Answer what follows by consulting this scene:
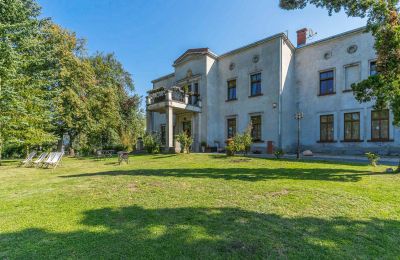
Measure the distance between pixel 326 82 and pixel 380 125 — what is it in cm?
446

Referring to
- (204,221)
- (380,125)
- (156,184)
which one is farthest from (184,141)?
(204,221)

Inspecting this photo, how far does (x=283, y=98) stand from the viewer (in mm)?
17469

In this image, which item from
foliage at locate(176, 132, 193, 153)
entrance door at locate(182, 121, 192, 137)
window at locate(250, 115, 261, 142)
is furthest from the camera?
entrance door at locate(182, 121, 192, 137)

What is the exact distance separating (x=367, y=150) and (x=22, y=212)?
17769 millimetres

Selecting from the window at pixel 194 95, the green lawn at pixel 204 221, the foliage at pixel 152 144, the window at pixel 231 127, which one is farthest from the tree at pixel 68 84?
the green lawn at pixel 204 221

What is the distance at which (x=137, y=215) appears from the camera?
162 inches

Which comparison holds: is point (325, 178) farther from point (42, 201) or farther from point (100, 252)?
point (42, 201)

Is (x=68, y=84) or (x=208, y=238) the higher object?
(x=68, y=84)

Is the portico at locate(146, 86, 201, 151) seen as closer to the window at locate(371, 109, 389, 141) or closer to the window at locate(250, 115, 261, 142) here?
the window at locate(250, 115, 261, 142)

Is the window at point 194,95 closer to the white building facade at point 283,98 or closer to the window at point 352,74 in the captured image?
the white building facade at point 283,98

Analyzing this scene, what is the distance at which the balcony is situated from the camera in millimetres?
17859

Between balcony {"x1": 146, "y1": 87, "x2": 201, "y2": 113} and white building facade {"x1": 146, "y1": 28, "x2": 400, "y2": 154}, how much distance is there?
0.07 meters

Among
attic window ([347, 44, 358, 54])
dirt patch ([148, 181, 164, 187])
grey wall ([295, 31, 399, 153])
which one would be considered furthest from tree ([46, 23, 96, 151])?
attic window ([347, 44, 358, 54])

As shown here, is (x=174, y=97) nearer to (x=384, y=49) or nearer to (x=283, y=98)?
(x=283, y=98)
